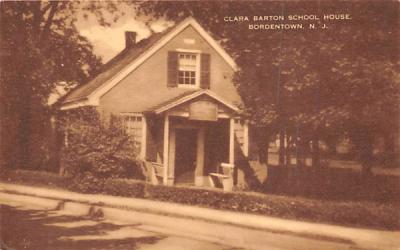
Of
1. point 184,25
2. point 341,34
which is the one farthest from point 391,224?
point 184,25

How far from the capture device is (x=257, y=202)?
8.11 m

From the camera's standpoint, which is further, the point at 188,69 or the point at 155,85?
the point at 155,85

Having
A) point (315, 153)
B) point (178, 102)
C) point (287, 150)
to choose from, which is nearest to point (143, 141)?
point (178, 102)

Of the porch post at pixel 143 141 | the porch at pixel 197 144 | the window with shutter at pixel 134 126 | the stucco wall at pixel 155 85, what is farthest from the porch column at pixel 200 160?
the window with shutter at pixel 134 126

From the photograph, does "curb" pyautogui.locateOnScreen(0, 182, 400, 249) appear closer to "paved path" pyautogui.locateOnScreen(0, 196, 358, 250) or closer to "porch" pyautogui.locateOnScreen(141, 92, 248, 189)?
"paved path" pyautogui.locateOnScreen(0, 196, 358, 250)

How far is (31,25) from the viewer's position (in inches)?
320

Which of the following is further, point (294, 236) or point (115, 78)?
point (115, 78)

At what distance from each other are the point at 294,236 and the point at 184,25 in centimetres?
374

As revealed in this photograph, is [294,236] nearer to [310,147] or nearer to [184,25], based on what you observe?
[310,147]

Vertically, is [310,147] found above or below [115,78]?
below

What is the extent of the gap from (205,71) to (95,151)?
2.54m

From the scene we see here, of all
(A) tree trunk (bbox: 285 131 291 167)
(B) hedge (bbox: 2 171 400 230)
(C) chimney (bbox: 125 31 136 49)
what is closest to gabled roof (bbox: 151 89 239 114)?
(A) tree trunk (bbox: 285 131 291 167)

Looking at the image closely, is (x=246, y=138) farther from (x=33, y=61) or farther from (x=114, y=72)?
(x=33, y=61)

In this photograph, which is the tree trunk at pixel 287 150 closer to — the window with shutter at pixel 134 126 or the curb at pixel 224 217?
the curb at pixel 224 217
